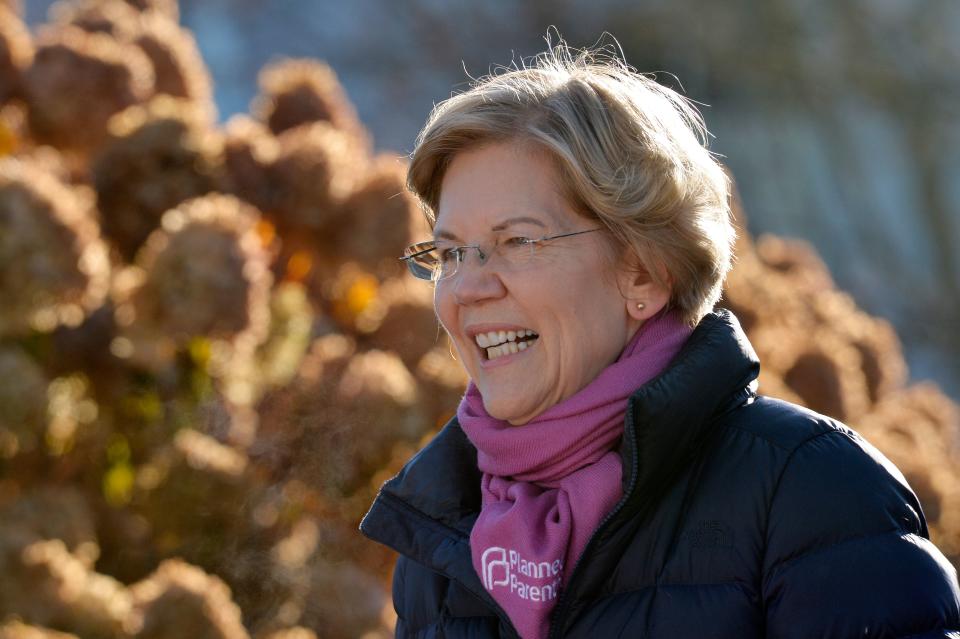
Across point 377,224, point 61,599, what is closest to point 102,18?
point 377,224

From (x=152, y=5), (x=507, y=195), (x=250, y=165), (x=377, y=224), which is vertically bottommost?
(x=507, y=195)

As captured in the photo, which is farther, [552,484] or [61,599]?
[61,599]

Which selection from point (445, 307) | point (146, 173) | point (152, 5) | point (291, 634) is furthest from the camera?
point (152, 5)

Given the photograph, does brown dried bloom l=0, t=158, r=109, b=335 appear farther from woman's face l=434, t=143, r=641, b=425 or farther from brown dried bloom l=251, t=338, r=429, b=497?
woman's face l=434, t=143, r=641, b=425

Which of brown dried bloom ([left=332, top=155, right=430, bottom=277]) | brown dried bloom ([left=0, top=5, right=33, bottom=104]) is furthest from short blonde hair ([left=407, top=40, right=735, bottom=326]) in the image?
brown dried bloom ([left=0, top=5, right=33, bottom=104])

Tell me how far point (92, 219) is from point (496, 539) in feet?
4.97

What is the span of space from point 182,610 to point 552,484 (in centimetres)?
110

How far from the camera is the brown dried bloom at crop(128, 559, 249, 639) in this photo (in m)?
2.35

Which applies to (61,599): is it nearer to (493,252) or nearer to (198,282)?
(198,282)

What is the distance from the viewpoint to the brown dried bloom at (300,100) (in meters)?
3.47

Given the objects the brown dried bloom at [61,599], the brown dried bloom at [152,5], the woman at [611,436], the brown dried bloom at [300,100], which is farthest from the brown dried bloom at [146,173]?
the woman at [611,436]

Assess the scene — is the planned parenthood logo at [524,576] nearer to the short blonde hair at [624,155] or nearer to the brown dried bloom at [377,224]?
the short blonde hair at [624,155]

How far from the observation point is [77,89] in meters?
3.00

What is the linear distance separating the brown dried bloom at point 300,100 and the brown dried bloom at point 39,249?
39.9 inches
